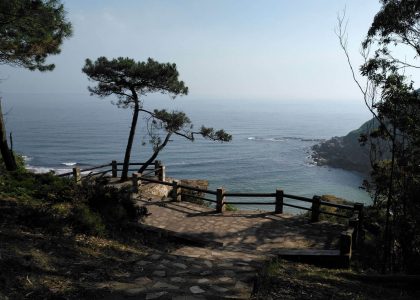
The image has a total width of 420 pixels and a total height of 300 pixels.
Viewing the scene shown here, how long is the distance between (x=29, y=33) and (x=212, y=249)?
8.54m

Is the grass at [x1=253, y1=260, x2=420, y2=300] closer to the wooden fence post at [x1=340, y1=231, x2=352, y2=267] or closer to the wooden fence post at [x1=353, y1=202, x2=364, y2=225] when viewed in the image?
the wooden fence post at [x1=340, y1=231, x2=352, y2=267]

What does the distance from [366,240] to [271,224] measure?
3.30m

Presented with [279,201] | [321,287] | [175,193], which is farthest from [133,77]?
[321,287]

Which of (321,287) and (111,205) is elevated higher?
(111,205)

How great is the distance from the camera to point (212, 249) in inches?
402

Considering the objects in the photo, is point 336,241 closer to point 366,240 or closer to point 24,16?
point 366,240

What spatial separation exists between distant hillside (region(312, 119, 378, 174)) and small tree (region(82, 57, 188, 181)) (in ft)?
206

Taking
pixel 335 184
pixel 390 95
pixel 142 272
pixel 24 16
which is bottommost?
pixel 335 184

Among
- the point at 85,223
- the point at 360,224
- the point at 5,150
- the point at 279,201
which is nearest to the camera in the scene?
the point at 85,223

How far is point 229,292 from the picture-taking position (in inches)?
209

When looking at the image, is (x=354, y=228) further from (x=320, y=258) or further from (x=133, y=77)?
(x=133, y=77)

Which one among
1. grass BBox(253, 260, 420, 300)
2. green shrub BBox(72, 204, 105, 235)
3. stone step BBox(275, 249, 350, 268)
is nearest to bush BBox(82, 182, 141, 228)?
green shrub BBox(72, 204, 105, 235)

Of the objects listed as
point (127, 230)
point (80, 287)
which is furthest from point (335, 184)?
point (80, 287)

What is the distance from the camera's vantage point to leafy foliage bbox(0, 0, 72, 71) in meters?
9.55
